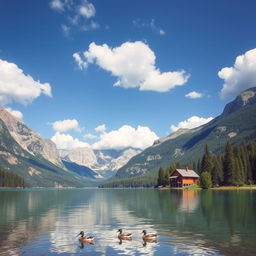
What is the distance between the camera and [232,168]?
548ft

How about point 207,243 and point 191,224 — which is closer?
point 207,243

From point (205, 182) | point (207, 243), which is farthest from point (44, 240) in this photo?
point (205, 182)

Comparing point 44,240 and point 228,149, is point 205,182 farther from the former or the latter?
point 44,240


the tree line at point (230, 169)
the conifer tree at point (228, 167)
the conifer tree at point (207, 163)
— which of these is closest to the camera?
the tree line at point (230, 169)

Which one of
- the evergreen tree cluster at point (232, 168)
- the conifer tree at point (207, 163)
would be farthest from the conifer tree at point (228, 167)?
the conifer tree at point (207, 163)

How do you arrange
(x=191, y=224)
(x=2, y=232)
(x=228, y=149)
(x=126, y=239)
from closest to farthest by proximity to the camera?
(x=126, y=239) → (x=2, y=232) → (x=191, y=224) → (x=228, y=149)

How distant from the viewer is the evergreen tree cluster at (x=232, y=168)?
16750 cm

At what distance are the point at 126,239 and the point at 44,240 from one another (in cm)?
868

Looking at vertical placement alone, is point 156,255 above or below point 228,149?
below

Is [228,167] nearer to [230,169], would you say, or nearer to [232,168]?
[230,169]

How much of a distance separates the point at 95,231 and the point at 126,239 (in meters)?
8.18

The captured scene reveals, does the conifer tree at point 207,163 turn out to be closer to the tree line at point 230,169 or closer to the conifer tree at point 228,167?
the tree line at point 230,169

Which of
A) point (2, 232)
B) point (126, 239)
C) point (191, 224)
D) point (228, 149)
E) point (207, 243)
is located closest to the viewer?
point (207, 243)

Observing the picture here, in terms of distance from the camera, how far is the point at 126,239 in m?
35.4
